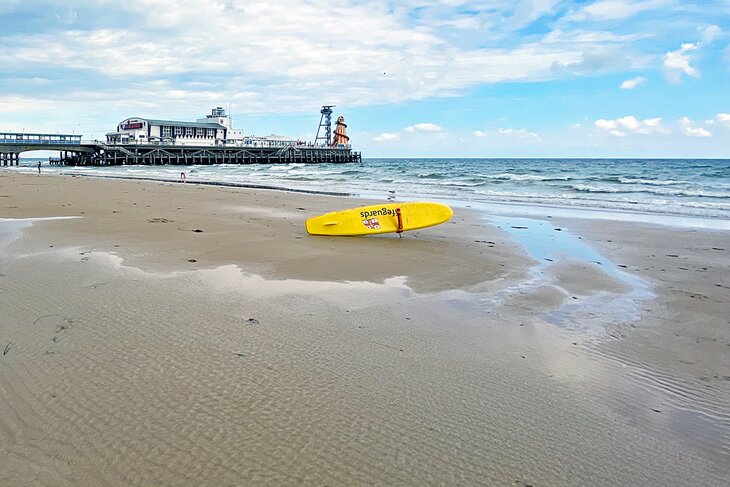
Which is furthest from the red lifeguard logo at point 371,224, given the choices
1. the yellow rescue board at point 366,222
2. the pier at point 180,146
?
the pier at point 180,146

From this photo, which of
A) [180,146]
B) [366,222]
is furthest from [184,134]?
[366,222]

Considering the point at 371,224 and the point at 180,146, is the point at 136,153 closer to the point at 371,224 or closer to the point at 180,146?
the point at 180,146

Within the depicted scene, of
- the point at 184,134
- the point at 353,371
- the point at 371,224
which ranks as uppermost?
the point at 184,134

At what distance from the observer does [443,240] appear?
9336 mm

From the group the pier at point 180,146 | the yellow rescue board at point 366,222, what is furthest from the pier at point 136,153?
the yellow rescue board at point 366,222

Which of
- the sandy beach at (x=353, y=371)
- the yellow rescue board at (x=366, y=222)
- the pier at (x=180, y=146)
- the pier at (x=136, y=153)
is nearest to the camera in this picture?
the sandy beach at (x=353, y=371)

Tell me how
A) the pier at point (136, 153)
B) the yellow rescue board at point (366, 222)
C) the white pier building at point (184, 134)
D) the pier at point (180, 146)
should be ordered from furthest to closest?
the white pier building at point (184, 134)
the pier at point (180, 146)
the pier at point (136, 153)
the yellow rescue board at point (366, 222)

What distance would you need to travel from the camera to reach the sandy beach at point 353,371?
7.62 feet

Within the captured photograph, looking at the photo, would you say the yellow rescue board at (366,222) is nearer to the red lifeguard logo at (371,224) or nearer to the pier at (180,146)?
the red lifeguard logo at (371,224)

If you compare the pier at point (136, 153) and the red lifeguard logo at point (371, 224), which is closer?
the red lifeguard logo at point (371, 224)

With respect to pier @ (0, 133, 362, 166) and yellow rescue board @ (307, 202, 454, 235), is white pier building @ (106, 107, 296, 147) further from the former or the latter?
yellow rescue board @ (307, 202, 454, 235)

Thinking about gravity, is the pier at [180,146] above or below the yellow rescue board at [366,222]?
above

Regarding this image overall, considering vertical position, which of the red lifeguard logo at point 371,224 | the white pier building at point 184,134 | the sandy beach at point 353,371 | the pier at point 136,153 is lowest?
the sandy beach at point 353,371

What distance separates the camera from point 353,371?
10.8 ft
